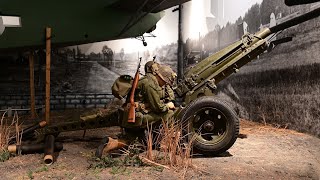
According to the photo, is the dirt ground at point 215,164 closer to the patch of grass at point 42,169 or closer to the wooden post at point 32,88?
the patch of grass at point 42,169

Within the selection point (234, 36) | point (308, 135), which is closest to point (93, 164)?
point (308, 135)

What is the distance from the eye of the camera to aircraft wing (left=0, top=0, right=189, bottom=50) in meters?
5.59

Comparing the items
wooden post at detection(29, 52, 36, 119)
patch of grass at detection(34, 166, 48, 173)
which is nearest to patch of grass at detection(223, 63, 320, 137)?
patch of grass at detection(34, 166, 48, 173)

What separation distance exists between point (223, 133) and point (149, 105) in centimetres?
93

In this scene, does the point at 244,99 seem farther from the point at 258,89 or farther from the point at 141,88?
the point at 141,88

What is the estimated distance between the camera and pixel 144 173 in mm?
3113

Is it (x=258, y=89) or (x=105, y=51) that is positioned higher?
(x=105, y=51)

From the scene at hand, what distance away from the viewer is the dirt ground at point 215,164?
308cm

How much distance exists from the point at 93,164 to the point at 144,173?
576 mm

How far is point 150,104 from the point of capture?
3912mm

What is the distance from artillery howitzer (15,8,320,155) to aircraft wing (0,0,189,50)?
1.78 m

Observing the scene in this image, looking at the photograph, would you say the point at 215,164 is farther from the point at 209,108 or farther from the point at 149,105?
the point at 149,105

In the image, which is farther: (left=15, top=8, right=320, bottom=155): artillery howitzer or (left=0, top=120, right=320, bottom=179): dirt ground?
(left=15, top=8, right=320, bottom=155): artillery howitzer

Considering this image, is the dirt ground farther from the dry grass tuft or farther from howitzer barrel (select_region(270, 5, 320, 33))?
howitzer barrel (select_region(270, 5, 320, 33))
